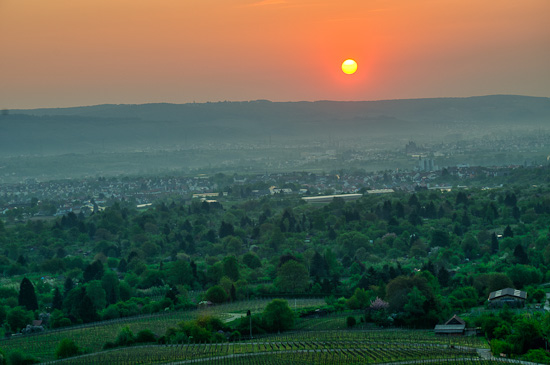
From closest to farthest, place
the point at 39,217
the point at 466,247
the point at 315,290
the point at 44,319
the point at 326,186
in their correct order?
the point at 44,319
the point at 315,290
the point at 466,247
the point at 39,217
the point at 326,186

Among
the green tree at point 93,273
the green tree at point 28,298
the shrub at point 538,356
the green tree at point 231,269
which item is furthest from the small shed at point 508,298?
the green tree at point 93,273

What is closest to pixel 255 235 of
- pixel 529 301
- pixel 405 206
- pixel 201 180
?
pixel 405 206

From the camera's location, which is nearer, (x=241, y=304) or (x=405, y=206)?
(x=241, y=304)

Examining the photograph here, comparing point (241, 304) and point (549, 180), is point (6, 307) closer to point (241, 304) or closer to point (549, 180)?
point (241, 304)

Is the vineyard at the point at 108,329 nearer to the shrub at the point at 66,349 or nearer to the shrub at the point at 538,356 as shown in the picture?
the shrub at the point at 66,349

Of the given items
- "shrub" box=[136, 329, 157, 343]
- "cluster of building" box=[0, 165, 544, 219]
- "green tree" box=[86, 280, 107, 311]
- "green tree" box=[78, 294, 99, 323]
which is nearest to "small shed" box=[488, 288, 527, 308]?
"shrub" box=[136, 329, 157, 343]

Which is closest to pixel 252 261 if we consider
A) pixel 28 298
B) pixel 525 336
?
pixel 28 298

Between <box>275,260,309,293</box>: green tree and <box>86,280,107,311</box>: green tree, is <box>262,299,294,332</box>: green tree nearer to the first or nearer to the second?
<box>275,260,309,293</box>: green tree
